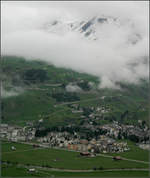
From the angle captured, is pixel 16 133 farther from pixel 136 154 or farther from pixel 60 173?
pixel 60 173

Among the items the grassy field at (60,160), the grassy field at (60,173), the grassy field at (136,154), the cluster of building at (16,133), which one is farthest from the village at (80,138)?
the grassy field at (60,173)

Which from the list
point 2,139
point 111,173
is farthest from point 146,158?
point 2,139

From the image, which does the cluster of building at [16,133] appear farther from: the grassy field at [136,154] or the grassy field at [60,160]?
the grassy field at [136,154]

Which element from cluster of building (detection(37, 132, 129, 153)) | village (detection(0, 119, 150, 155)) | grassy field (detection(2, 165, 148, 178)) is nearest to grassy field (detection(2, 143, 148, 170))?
grassy field (detection(2, 165, 148, 178))

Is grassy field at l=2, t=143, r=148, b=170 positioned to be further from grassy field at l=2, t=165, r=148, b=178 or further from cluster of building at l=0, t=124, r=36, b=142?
cluster of building at l=0, t=124, r=36, b=142

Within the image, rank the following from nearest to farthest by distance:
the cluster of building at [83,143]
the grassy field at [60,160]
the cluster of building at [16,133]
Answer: the grassy field at [60,160] → the cluster of building at [83,143] → the cluster of building at [16,133]

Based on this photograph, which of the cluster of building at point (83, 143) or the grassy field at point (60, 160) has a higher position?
the cluster of building at point (83, 143)

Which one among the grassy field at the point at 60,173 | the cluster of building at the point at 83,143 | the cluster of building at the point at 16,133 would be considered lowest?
the grassy field at the point at 60,173

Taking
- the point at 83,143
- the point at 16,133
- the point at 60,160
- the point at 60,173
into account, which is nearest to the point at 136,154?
the point at 83,143

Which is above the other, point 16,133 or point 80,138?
point 16,133

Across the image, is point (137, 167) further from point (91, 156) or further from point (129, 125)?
point (129, 125)
